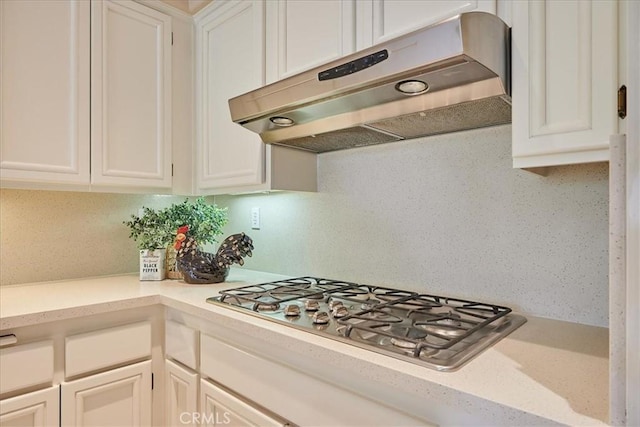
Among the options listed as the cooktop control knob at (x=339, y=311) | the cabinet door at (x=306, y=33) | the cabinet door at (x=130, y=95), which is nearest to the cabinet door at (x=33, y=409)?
the cabinet door at (x=130, y=95)

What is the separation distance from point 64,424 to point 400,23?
167 cm

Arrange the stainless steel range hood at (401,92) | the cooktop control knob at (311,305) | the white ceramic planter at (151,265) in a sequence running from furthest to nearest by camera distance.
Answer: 1. the white ceramic planter at (151,265)
2. the cooktop control knob at (311,305)
3. the stainless steel range hood at (401,92)

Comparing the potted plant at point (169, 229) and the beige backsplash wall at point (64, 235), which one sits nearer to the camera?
the beige backsplash wall at point (64, 235)

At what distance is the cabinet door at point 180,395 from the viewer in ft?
4.24

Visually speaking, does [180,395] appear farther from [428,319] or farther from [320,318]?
[428,319]

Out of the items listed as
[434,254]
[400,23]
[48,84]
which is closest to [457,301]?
[434,254]

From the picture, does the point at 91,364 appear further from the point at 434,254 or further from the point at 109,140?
the point at 434,254

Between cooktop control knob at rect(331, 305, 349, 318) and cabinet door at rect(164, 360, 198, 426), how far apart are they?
0.60 metres

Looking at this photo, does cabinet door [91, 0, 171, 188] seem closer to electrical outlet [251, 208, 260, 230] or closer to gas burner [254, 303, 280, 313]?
electrical outlet [251, 208, 260, 230]

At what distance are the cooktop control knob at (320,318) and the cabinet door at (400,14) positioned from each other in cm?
83

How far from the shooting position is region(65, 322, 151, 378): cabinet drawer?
4.13 feet

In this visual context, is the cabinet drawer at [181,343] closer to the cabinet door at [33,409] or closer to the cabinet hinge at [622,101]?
the cabinet door at [33,409]

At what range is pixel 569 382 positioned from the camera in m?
0.67

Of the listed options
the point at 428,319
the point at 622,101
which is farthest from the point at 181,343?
the point at 622,101
